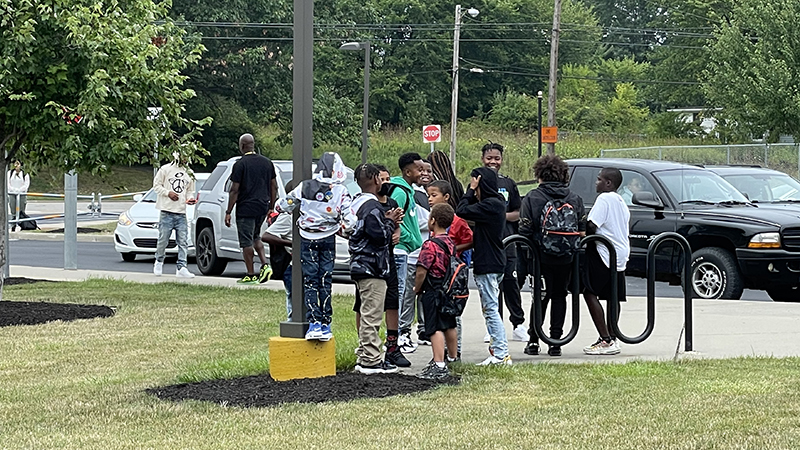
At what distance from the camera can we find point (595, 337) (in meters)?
10.9

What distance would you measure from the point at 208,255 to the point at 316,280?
9737mm

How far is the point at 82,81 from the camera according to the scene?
39.5ft

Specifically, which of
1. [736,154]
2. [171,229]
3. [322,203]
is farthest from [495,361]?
[736,154]

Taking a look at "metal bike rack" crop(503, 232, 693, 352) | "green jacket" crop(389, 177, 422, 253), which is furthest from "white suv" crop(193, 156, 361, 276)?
"metal bike rack" crop(503, 232, 693, 352)

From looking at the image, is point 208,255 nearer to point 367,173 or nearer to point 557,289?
point 557,289

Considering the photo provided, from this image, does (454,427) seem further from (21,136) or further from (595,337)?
(21,136)

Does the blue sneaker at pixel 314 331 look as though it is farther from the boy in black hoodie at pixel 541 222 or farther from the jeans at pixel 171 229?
the jeans at pixel 171 229

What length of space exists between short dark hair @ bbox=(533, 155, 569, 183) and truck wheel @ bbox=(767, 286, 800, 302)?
21.1 ft

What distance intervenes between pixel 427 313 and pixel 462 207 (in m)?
0.92

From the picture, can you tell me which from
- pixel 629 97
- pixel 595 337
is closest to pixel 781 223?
pixel 595 337

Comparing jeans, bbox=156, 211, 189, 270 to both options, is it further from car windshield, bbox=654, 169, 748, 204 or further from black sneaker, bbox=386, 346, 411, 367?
black sneaker, bbox=386, 346, 411, 367

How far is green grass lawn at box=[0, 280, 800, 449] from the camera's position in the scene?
20.6 ft

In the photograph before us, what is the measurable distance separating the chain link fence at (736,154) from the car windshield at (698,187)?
46.2 ft

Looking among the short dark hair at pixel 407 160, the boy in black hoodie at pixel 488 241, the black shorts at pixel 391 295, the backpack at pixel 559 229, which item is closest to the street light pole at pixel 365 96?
the short dark hair at pixel 407 160
